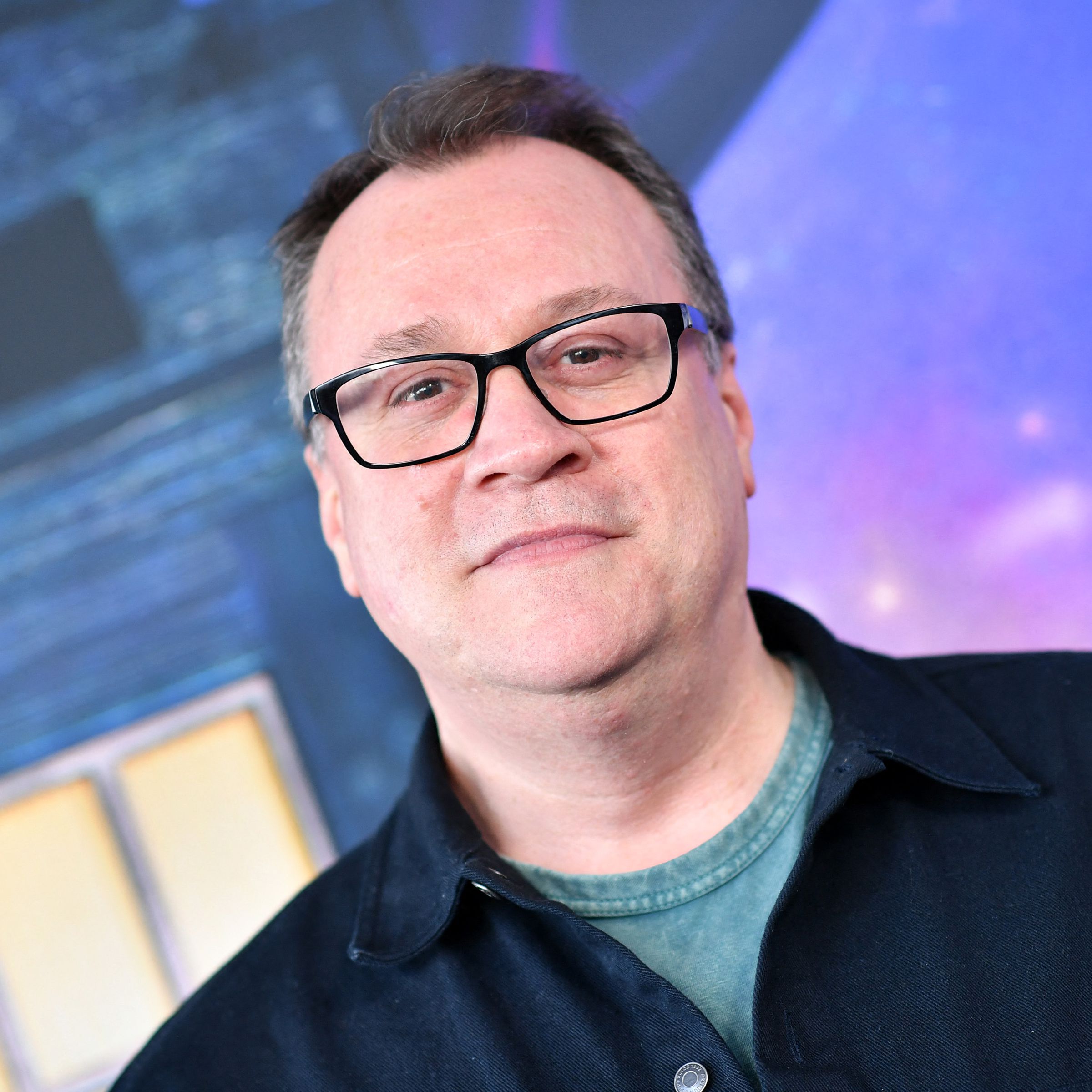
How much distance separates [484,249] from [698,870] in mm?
910

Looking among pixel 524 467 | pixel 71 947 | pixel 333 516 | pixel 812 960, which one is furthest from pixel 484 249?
pixel 71 947

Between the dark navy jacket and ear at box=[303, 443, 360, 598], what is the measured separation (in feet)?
1.12

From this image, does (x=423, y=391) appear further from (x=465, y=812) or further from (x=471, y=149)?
(x=465, y=812)

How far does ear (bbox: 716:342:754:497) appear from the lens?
173cm

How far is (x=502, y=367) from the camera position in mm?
1435

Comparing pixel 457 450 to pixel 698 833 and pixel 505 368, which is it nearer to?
pixel 505 368

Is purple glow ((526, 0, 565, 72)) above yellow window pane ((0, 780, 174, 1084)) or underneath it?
above

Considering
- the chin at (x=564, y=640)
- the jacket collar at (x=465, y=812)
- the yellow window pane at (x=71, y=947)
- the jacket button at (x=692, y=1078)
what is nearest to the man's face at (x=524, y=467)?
the chin at (x=564, y=640)

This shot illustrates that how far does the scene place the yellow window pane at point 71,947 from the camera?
201 cm

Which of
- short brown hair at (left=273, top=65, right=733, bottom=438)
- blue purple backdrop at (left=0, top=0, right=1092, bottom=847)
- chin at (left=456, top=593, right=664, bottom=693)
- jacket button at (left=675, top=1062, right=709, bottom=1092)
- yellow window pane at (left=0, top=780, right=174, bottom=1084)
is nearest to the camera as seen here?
jacket button at (left=675, top=1062, right=709, bottom=1092)

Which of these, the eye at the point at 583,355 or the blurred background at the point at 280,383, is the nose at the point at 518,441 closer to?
the eye at the point at 583,355

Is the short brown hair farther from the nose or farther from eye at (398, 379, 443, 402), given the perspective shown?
the nose

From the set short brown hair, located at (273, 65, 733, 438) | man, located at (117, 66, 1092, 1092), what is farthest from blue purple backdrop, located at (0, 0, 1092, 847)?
man, located at (117, 66, 1092, 1092)

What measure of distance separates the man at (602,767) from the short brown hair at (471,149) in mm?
13
